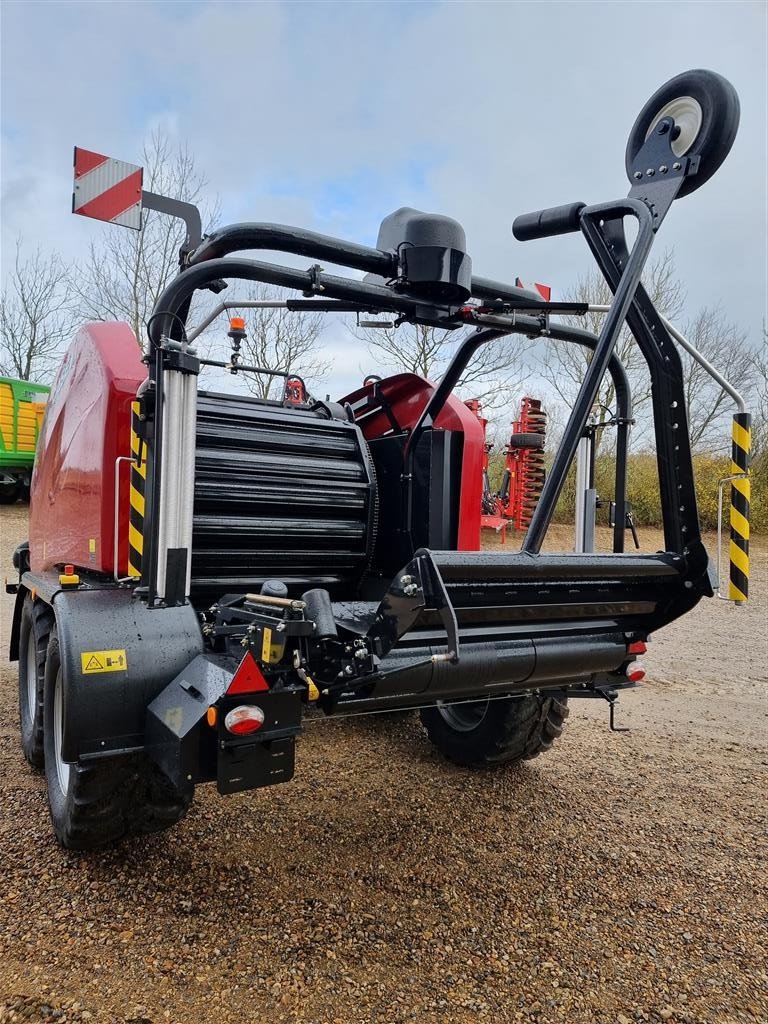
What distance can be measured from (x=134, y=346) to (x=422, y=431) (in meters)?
1.34

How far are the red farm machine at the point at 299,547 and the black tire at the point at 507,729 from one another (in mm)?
14

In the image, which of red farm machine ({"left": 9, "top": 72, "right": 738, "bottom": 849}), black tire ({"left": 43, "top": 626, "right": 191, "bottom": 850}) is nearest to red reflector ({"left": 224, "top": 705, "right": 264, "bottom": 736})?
red farm machine ({"left": 9, "top": 72, "right": 738, "bottom": 849})

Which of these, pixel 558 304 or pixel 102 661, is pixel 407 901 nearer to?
pixel 102 661

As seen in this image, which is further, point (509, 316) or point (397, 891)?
point (509, 316)

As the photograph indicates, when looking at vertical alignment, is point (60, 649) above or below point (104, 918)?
above

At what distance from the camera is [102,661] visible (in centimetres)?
213

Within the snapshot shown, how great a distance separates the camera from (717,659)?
22.8 feet

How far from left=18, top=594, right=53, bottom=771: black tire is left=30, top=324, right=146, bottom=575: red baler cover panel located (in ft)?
0.81

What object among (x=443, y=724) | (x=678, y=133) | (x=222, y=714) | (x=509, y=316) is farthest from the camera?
(x=443, y=724)

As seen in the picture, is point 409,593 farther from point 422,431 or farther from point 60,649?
point 422,431

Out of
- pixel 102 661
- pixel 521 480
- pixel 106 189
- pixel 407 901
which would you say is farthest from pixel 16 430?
pixel 407 901

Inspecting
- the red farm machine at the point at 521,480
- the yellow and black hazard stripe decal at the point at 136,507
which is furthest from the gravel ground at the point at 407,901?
the red farm machine at the point at 521,480

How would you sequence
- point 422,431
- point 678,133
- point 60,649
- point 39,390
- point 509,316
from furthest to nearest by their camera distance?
point 39,390, point 422,431, point 509,316, point 678,133, point 60,649

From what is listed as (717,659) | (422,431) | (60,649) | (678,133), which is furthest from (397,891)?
(717,659)
